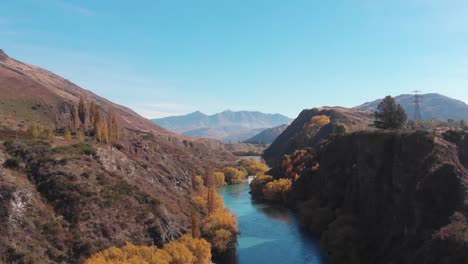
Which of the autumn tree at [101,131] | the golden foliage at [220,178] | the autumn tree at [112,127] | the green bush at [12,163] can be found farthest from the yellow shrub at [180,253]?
the golden foliage at [220,178]

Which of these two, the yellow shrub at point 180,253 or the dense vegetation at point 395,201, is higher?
the dense vegetation at point 395,201

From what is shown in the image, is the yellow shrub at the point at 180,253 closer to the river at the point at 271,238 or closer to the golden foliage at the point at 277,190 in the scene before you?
the river at the point at 271,238

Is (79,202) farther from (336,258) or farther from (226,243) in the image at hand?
(336,258)

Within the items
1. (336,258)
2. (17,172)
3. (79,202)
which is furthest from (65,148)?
(336,258)

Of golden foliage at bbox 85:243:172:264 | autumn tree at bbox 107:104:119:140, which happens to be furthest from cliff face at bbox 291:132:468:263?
autumn tree at bbox 107:104:119:140

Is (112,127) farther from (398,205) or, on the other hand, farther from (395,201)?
(398,205)

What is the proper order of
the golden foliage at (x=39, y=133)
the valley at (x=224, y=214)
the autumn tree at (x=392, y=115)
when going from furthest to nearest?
1. the autumn tree at (x=392, y=115)
2. the golden foliage at (x=39, y=133)
3. the valley at (x=224, y=214)
